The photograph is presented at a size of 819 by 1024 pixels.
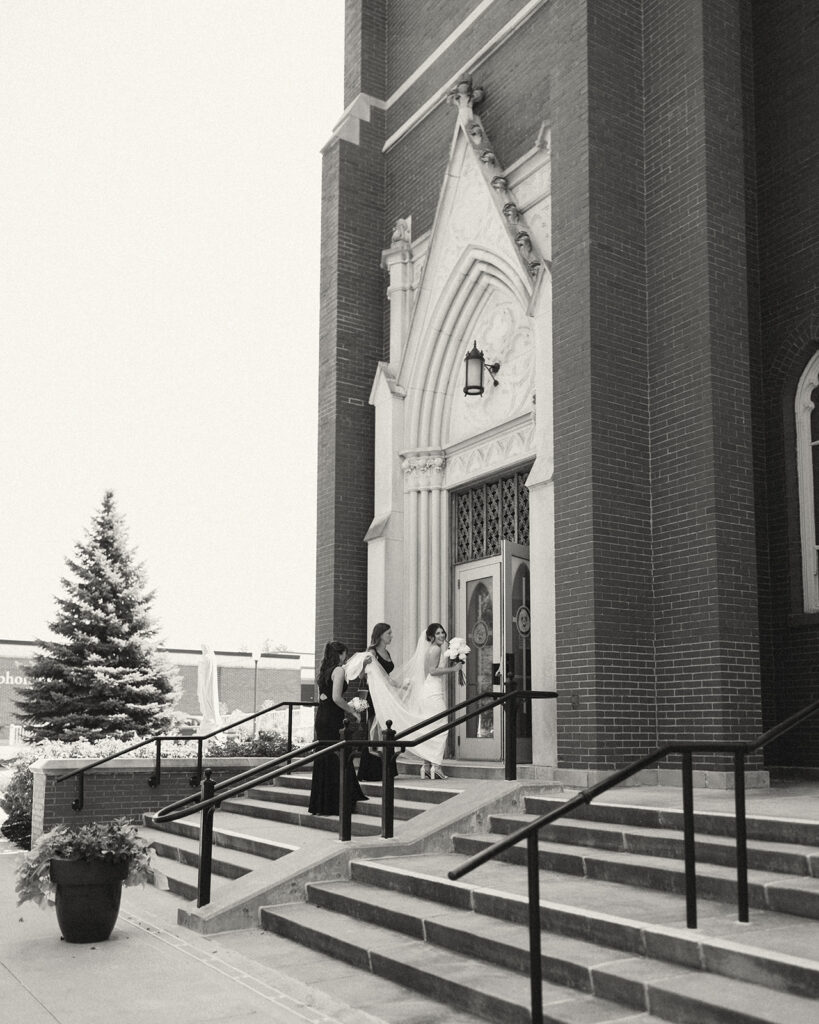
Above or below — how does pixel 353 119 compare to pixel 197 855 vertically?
above

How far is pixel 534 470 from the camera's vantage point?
467 inches

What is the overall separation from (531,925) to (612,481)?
6.03 m

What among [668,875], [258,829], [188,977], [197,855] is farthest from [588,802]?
[258,829]

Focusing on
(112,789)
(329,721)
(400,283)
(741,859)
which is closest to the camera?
(741,859)

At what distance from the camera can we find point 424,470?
14.7 m

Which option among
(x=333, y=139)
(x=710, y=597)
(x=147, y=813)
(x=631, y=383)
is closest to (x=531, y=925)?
(x=710, y=597)

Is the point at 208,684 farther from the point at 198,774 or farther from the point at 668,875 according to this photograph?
the point at 668,875

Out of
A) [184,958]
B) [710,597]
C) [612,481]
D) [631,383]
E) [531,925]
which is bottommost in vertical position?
[184,958]

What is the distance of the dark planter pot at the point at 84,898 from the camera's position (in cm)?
773

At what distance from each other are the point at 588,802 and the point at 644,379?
→ 6243mm

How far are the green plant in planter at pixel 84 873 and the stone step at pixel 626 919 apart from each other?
1.77 meters

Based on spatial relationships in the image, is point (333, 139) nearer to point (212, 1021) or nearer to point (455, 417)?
point (455, 417)

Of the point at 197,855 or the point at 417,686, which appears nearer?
the point at 197,855

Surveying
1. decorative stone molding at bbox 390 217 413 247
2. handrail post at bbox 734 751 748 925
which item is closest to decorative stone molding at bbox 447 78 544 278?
decorative stone molding at bbox 390 217 413 247
